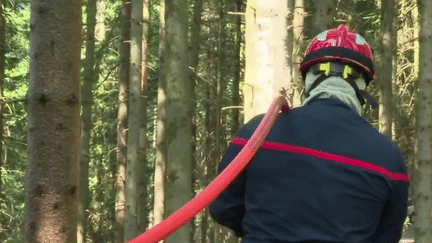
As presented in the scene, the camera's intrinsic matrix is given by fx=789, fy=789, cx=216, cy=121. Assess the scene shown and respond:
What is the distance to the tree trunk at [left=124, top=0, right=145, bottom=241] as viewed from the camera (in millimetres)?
15758

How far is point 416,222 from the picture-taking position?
38.8ft

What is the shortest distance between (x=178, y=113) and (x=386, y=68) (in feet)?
17.3

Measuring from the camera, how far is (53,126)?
413cm

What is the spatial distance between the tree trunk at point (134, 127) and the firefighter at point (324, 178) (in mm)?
13028

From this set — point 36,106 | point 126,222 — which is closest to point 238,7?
point 126,222

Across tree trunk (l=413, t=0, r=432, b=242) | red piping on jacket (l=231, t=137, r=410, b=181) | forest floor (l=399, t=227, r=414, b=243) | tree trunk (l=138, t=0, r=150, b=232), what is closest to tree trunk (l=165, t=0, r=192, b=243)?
tree trunk (l=413, t=0, r=432, b=242)

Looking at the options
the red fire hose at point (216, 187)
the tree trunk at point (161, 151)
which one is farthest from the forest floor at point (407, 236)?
the red fire hose at point (216, 187)

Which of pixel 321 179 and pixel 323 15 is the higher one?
pixel 323 15

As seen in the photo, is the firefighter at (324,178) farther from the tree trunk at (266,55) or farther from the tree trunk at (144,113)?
the tree trunk at (144,113)

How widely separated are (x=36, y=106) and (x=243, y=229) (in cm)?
171

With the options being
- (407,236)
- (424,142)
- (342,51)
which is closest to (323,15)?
(424,142)

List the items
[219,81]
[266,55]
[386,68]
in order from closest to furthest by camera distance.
A: [266,55], [386,68], [219,81]

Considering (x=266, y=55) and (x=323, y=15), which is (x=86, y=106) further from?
(x=266, y=55)

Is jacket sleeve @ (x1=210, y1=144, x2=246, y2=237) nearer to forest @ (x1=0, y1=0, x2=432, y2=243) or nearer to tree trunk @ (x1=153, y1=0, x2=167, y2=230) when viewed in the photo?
forest @ (x1=0, y1=0, x2=432, y2=243)
